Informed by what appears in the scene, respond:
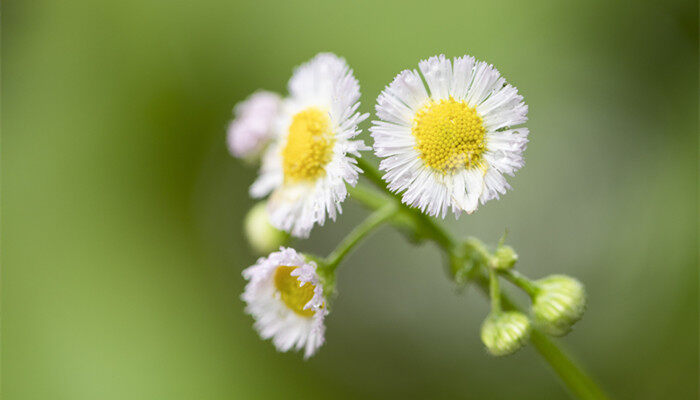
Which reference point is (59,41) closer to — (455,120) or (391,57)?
(391,57)

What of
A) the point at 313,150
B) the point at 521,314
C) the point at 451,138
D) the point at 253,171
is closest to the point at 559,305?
the point at 521,314

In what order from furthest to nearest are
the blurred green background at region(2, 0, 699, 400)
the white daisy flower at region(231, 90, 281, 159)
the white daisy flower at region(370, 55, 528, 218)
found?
the blurred green background at region(2, 0, 699, 400) → the white daisy flower at region(231, 90, 281, 159) → the white daisy flower at region(370, 55, 528, 218)

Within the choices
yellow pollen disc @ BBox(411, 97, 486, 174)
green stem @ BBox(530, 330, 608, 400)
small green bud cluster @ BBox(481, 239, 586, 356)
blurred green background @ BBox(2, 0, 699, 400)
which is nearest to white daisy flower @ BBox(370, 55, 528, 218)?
yellow pollen disc @ BBox(411, 97, 486, 174)

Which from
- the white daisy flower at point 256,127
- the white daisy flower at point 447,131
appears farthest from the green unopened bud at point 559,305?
the white daisy flower at point 256,127

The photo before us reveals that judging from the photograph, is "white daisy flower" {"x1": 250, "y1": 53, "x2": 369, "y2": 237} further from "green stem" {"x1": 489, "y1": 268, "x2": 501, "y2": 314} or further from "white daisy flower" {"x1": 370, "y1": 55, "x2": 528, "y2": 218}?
"green stem" {"x1": 489, "y1": 268, "x2": 501, "y2": 314}

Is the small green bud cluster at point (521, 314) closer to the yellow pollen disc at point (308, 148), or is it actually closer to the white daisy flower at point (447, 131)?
the white daisy flower at point (447, 131)
